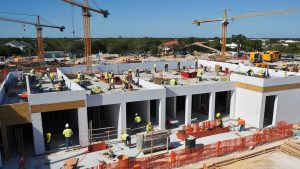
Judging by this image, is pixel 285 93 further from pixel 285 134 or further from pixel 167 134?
pixel 167 134

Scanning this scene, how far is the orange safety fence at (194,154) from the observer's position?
14329 mm

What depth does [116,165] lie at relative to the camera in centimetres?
1409

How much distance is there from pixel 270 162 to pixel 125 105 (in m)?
10.1

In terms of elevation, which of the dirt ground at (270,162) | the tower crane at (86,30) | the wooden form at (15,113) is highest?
the tower crane at (86,30)

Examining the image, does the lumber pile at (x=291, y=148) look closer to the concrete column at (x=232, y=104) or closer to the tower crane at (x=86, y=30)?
the concrete column at (x=232, y=104)

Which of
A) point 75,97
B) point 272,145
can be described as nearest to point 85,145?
point 75,97

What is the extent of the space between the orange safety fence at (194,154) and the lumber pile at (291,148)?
1.24 meters

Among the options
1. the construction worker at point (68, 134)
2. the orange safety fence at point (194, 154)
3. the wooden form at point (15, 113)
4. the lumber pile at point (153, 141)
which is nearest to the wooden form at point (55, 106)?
the wooden form at point (15, 113)

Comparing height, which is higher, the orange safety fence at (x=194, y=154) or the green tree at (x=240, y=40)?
the green tree at (x=240, y=40)

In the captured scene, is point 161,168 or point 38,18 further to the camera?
point 38,18

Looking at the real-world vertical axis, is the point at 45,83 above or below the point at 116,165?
above

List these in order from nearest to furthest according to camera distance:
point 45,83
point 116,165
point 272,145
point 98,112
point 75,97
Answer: point 116,165, point 75,97, point 272,145, point 98,112, point 45,83

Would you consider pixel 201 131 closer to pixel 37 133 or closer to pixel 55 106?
pixel 55 106

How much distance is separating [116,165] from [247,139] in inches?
366
